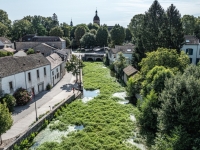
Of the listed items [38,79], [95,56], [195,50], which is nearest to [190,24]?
[195,50]

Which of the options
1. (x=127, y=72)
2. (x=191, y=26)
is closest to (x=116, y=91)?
(x=127, y=72)

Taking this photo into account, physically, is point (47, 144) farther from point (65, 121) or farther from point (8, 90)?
point (8, 90)

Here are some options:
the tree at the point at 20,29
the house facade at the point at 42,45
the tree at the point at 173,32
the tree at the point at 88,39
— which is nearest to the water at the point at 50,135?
the tree at the point at 173,32

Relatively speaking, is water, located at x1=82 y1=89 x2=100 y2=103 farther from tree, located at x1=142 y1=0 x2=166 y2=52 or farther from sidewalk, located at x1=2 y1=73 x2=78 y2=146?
tree, located at x1=142 y1=0 x2=166 y2=52

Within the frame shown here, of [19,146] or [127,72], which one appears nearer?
[19,146]

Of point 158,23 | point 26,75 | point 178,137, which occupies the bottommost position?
point 178,137

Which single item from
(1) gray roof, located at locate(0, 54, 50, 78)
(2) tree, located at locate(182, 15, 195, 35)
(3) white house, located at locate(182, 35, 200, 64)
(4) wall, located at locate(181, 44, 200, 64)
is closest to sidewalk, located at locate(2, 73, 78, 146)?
(1) gray roof, located at locate(0, 54, 50, 78)

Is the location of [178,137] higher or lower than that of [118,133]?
higher
